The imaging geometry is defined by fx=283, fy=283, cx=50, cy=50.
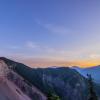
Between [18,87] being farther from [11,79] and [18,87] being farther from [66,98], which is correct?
[66,98]

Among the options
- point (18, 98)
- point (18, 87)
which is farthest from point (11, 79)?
point (18, 98)

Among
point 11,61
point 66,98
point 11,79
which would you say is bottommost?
point 66,98

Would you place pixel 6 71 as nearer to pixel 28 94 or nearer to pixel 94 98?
pixel 28 94

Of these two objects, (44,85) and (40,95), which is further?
(44,85)

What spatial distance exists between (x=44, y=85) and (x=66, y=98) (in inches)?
677

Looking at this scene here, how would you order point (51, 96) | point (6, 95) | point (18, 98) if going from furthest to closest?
point (18, 98) → point (6, 95) → point (51, 96)

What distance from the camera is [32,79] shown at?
182125mm

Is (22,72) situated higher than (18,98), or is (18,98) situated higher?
(22,72)

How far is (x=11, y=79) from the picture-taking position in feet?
463

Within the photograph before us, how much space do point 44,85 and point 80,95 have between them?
27474mm

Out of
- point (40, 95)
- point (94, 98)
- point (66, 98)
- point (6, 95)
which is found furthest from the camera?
point (66, 98)

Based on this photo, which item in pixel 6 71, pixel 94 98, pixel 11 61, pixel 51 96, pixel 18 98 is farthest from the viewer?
pixel 11 61

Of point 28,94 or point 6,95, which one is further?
point 28,94

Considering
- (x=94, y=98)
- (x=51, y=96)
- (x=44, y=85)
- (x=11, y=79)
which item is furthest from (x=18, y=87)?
(x=94, y=98)
